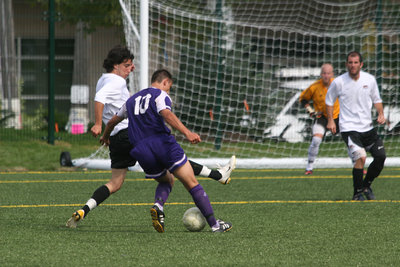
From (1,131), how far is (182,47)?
404 cm

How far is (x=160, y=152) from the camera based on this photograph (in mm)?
6562

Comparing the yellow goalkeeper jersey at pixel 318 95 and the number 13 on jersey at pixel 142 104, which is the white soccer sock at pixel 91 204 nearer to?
the number 13 on jersey at pixel 142 104

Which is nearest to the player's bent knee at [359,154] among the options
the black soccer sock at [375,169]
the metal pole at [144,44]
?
the black soccer sock at [375,169]

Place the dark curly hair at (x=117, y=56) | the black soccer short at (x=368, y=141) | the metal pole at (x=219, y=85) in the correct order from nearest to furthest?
the dark curly hair at (x=117, y=56) < the black soccer short at (x=368, y=141) < the metal pole at (x=219, y=85)

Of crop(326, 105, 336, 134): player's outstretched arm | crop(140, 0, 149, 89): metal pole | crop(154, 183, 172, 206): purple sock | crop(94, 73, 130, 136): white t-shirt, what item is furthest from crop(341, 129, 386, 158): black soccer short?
crop(140, 0, 149, 89): metal pole

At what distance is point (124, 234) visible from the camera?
21.5 feet

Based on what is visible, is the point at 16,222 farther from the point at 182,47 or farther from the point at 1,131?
the point at 182,47

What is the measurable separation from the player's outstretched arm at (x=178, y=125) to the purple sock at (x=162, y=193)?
0.74m

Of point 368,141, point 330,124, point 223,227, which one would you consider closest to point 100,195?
point 223,227

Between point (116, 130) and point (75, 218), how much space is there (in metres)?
1.03

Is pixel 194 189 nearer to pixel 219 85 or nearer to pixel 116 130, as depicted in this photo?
pixel 116 130

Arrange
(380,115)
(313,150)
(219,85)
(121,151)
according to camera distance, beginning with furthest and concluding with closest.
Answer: (219,85) → (313,150) → (380,115) → (121,151)

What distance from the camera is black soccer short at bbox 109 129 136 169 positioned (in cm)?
743

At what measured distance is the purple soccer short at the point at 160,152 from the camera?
6.56 metres
